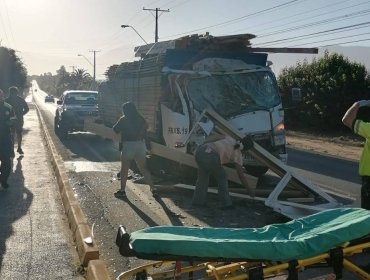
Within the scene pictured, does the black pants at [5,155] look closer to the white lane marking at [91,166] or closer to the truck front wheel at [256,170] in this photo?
the white lane marking at [91,166]

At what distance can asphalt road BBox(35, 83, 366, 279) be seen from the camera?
267 inches

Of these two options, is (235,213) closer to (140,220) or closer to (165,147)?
(140,220)

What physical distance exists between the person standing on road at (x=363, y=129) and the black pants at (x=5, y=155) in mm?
6416

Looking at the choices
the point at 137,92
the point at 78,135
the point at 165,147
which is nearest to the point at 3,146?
the point at 165,147

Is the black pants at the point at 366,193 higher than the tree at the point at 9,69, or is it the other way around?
the tree at the point at 9,69

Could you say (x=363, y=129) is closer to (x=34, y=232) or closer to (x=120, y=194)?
(x=34, y=232)

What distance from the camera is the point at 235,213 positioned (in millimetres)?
7770

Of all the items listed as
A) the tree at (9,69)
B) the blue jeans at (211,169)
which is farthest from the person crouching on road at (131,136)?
the tree at (9,69)

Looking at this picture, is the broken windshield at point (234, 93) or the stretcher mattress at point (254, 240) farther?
the broken windshield at point (234, 93)

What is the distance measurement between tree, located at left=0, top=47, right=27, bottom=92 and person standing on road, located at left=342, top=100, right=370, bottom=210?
146 feet

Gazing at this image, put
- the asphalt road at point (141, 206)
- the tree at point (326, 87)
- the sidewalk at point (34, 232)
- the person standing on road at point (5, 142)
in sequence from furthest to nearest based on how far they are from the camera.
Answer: the tree at point (326, 87), the person standing on road at point (5, 142), the asphalt road at point (141, 206), the sidewalk at point (34, 232)

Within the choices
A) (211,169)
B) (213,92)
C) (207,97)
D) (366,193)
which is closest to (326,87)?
(213,92)

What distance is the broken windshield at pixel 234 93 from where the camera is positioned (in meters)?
9.97

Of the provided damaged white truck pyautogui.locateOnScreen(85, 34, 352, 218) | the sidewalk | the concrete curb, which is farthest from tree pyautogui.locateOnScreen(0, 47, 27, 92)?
the concrete curb
